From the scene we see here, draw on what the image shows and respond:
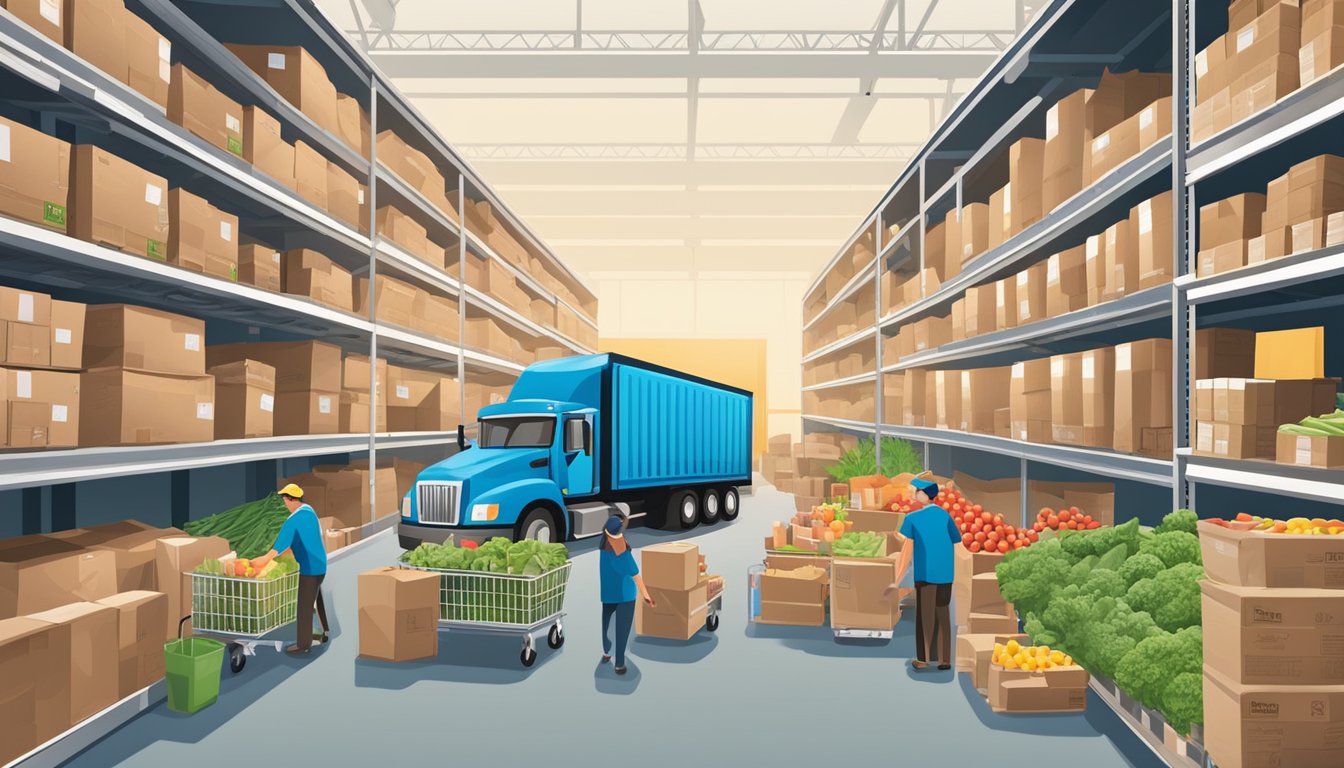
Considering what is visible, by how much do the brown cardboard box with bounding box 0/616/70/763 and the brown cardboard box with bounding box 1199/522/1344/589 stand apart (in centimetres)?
544

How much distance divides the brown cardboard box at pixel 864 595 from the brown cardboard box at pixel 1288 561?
2.43 metres

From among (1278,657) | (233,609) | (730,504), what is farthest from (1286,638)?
(730,504)

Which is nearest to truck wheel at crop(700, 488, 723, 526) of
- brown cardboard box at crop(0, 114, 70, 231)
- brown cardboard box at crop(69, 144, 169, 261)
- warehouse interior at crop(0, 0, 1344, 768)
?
warehouse interior at crop(0, 0, 1344, 768)

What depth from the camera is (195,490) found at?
8172mm

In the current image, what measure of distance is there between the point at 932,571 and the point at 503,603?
2.93 m

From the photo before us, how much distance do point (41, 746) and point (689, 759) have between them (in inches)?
119

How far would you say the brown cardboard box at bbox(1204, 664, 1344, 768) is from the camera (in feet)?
9.47

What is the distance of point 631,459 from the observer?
398 inches

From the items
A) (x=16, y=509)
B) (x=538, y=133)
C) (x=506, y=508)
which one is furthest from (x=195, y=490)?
(x=538, y=133)

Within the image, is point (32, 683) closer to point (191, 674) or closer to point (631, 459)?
point (191, 674)

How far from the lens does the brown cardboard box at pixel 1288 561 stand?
121 inches

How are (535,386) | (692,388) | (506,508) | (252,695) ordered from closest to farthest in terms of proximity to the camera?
(252,695) < (506,508) < (535,386) < (692,388)

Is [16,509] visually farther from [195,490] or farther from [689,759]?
[689,759]

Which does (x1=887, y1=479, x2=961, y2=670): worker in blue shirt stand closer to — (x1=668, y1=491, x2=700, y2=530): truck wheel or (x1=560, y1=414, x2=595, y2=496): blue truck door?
(x1=560, y1=414, x2=595, y2=496): blue truck door
